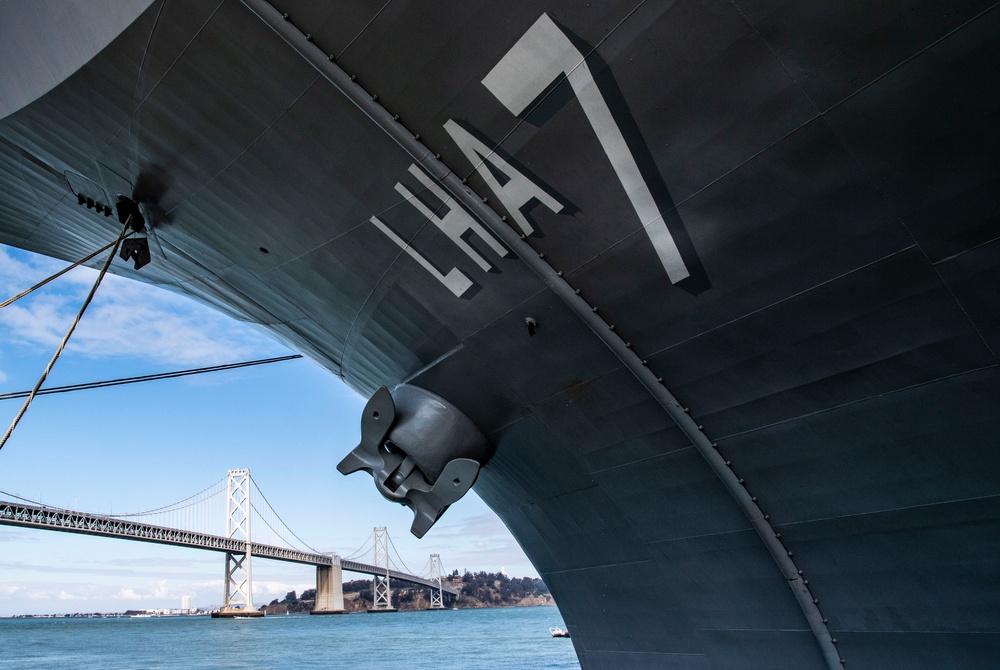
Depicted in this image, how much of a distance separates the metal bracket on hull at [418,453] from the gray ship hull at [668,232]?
25cm

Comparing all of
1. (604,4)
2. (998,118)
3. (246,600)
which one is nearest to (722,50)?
(604,4)

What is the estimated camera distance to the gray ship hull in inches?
142

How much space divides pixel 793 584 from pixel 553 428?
235 cm

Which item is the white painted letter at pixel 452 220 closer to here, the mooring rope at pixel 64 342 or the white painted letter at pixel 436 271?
the white painted letter at pixel 436 271

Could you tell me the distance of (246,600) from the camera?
72.1 meters

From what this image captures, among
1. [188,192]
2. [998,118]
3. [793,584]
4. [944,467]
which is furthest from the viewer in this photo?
[188,192]

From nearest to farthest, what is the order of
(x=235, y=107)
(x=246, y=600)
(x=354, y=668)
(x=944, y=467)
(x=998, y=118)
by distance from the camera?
(x=998, y=118)
(x=944, y=467)
(x=235, y=107)
(x=354, y=668)
(x=246, y=600)

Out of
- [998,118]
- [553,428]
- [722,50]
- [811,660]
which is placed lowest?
[811,660]

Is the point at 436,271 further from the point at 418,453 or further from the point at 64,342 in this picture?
the point at 64,342

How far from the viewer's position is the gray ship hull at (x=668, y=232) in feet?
11.8

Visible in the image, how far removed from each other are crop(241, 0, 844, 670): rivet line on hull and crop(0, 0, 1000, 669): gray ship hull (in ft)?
0.07

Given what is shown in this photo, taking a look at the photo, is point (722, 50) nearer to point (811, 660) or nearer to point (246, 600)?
point (811, 660)

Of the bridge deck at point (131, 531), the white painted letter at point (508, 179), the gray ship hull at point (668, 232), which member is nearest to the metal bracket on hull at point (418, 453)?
the gray ship hull at point (668, 232)

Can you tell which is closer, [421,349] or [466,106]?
[466,106]
